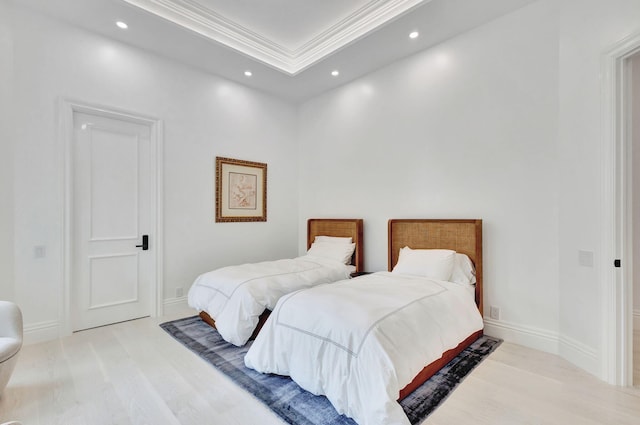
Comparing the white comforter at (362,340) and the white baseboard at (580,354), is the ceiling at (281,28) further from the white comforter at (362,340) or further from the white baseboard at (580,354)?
the white baseboard at (580,354)

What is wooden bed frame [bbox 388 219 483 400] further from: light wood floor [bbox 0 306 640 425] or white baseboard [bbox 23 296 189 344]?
white baseboard [bbox 23 296 189 344]

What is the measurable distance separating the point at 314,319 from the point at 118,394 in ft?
4.71

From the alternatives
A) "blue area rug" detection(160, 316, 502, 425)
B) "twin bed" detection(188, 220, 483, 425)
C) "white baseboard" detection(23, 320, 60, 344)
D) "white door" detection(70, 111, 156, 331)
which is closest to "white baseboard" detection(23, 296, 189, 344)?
"white baseboard" detection(23, 320, 60, 344)

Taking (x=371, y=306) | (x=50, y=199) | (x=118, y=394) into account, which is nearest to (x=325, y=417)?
(x=371, y=306)

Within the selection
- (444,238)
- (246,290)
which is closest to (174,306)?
(246,290)

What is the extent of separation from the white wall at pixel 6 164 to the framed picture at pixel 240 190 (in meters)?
2.02

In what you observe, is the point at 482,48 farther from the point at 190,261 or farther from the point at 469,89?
the point at 190,261

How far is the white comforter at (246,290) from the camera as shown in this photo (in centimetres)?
269

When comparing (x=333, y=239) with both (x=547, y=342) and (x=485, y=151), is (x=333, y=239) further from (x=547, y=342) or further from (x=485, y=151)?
(x=547, y=342)

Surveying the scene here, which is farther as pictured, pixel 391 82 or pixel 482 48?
pixel 391 82

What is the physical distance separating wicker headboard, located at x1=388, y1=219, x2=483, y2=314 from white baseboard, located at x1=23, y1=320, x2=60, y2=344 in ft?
12.0

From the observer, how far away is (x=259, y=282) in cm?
288

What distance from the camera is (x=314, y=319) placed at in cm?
203

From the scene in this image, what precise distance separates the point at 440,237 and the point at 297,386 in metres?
2.13
